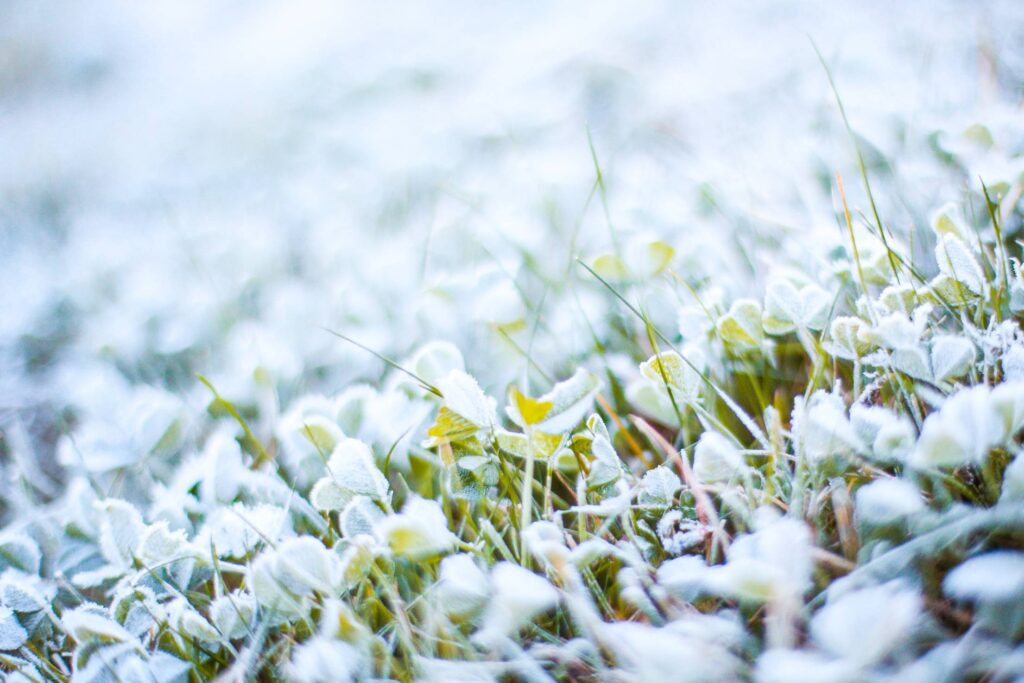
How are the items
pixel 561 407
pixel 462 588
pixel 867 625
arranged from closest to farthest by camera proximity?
1. pixel 867 625
2. pixel 462 588
3. pixel 561 407

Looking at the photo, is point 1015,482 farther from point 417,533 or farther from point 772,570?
point 417,533

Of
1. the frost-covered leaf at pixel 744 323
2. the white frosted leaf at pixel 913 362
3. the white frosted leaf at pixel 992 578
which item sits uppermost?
the white frosted leaf at pixel 913 362

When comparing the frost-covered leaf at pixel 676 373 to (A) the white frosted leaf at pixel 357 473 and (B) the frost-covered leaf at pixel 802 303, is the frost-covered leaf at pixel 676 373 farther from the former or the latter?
(A) the white frosted leaf at pixel 357 473

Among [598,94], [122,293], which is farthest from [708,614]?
[598,94]

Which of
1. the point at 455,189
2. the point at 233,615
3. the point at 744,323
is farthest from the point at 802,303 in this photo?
the point at 455,189

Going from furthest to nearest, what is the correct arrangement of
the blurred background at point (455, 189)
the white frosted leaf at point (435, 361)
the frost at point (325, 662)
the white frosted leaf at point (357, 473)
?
the blurred background at point (455, 189) → the white frosted leaf at point (435, 361) → the white frosted leaf at point (357, 473) → the frost at point (325, 662)

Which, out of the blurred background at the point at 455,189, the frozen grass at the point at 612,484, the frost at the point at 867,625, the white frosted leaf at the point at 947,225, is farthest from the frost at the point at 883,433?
the blurred background at the point at 455,189

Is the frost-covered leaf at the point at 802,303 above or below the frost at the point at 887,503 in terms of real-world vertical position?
above
